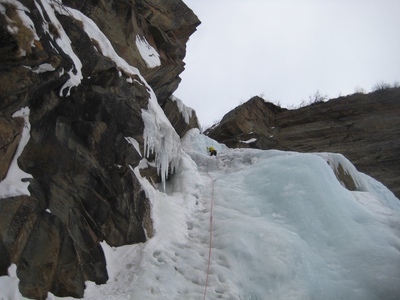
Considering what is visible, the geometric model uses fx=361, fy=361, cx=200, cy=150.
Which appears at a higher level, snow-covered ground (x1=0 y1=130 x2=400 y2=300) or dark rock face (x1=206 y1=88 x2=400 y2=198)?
dark rock face (x1=206 y1=88 x2=400 y2=198)

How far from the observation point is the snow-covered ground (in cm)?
487

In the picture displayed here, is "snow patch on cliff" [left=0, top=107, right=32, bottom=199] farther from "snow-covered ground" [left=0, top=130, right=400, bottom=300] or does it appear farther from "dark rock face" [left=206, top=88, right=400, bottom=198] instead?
"dark rock face" [left=206, top=88, right=400, bottom=198]

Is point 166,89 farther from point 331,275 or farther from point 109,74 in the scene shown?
point 331,275

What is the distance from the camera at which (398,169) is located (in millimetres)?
12977

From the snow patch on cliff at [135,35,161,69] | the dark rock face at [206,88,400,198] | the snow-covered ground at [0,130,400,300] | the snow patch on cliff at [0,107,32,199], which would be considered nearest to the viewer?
the snow patch on cliff at [0,107,32,199]

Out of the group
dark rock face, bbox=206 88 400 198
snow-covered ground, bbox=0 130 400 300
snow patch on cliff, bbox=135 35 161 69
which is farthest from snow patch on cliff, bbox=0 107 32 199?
dark rock face, bbox=206 88 400 198

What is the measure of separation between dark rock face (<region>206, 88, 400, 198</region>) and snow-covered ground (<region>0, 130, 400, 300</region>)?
6509mm

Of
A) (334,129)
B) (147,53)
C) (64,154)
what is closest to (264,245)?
(64,154)

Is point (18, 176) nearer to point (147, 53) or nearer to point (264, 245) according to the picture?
point (264, 245)

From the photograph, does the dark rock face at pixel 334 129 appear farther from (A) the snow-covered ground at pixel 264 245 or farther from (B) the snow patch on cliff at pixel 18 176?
(B) the snow patch on cliff at pixel 18 176

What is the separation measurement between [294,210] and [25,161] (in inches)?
183

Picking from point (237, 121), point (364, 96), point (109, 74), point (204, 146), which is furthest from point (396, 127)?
point (109, 74)

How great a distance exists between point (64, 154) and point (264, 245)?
130 inches

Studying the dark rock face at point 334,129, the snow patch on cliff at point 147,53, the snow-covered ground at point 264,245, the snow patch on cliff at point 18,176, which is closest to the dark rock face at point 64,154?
the snow patch on cliff at point 18,176
